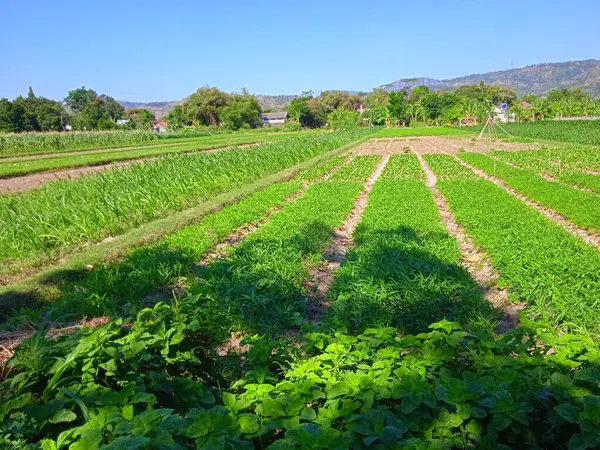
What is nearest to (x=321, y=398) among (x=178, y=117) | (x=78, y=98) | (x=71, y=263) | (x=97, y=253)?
(x=71, y=263)

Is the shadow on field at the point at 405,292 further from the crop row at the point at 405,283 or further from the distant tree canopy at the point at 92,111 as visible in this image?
the distant tree canopy at the point at 92,111

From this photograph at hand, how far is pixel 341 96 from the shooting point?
129m

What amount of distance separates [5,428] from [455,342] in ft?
8.24

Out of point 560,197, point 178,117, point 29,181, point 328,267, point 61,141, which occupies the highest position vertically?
point 178,117

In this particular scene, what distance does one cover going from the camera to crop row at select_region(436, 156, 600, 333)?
15.7 feet

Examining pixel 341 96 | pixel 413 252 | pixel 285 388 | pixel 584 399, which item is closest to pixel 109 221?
pixel 413 252

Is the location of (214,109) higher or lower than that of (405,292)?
higher

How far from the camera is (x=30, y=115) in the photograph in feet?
238

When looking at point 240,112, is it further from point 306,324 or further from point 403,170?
point 306,324

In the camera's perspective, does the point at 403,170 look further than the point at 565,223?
Yes

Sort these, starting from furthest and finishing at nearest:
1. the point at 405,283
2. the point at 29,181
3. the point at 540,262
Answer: the point at 29,181
the point at 540,262
the point at 405,283

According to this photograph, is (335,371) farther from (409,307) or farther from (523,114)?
(523,114)

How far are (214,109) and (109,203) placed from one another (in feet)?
274

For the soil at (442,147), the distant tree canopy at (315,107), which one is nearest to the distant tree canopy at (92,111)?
the distant tree canopy at (315,107)
